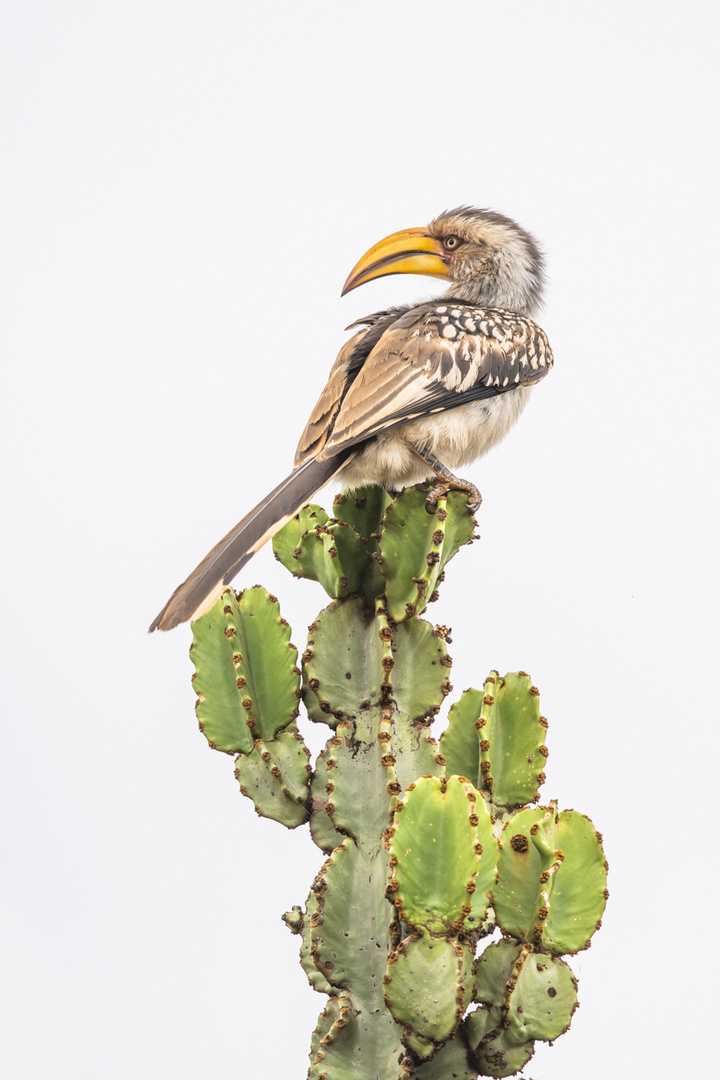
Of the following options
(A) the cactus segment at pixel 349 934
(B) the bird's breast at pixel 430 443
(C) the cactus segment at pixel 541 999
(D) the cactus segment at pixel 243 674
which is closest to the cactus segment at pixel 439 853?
(C) the cactus segment at pixel 541 999

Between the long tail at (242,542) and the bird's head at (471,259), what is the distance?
0.94m

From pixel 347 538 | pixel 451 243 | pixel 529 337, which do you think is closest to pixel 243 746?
pixel 347 538

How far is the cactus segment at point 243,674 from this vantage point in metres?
2.84

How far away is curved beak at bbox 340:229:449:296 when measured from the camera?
3504mm

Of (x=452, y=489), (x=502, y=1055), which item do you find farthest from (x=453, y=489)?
(x=502, y=1055)

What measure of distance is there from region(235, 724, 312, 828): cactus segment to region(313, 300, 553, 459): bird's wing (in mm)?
788

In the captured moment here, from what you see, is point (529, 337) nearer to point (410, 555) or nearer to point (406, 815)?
point (410, 555)

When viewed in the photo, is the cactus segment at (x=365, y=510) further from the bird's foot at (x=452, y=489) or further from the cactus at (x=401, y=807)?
the bird's foot at (x=452, y=489)

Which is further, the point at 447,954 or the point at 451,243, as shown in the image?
the point at 451,243

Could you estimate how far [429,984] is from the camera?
2262 millimetres

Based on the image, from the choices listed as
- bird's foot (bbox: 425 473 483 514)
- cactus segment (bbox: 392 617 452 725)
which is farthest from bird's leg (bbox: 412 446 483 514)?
cactus segment (bbox: 392 617 452 725)

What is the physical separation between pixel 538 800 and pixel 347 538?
84 centimetres

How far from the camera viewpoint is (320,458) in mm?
2740

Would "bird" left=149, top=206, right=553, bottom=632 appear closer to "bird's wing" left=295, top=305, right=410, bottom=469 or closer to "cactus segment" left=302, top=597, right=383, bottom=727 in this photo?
"bird's wing" left=295, top=305, right=410, bottom=469
